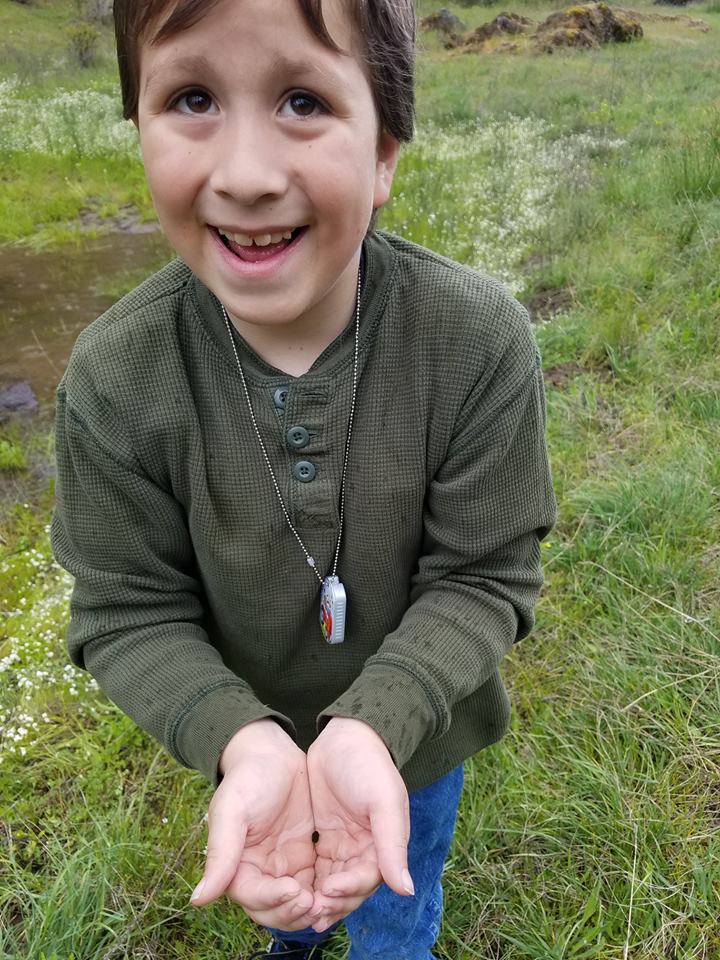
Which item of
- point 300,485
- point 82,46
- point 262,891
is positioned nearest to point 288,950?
point 262,891

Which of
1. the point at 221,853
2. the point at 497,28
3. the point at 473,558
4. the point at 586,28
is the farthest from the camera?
the point at 497,28

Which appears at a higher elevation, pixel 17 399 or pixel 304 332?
pixel 304 332

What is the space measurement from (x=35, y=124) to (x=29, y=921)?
11.7 m

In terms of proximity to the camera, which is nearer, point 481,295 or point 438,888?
point 481,295

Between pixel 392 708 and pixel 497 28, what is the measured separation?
995 inches

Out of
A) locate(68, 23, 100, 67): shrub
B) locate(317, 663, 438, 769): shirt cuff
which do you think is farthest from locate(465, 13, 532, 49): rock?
locate(317, 663, 438, 769): shirt cuff

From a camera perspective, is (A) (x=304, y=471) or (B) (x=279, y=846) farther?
(A) (x=304, y=471)

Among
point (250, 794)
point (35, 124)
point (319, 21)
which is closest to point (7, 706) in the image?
Answer: point (250, 794)

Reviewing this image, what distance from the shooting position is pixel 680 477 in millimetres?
3084

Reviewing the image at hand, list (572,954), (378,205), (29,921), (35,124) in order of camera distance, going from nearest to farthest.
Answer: (378,205) → (572,954) → (29,921) → (35,124)

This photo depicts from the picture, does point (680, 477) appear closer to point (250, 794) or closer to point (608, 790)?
point (608, 790)

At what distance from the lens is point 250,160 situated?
44.8 inches

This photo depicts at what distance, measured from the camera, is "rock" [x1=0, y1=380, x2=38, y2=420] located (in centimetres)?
515

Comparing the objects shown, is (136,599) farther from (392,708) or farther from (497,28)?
(497,28)
